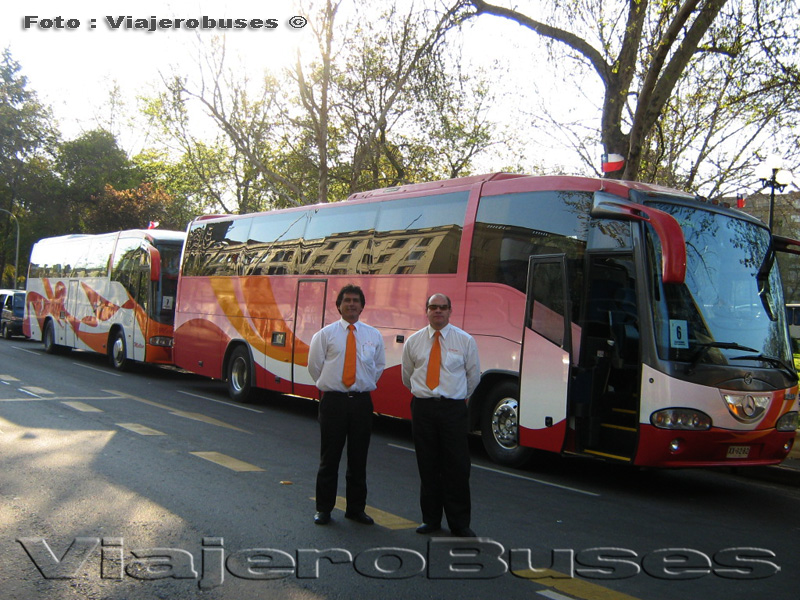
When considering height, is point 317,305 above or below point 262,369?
above

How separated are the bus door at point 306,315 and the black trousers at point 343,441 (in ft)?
22.3

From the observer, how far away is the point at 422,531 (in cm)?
618

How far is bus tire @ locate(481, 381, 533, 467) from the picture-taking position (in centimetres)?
962

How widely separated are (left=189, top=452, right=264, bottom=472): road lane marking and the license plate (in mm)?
4835

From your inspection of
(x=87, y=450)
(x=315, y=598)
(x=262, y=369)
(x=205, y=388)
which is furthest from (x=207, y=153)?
(x=315, y=598)

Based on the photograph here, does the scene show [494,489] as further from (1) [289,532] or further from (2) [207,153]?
(2) [207,153]

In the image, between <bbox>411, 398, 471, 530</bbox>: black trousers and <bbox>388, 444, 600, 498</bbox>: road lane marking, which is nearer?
<bbox>411, 398, 471, 530</bbox>: black trousers

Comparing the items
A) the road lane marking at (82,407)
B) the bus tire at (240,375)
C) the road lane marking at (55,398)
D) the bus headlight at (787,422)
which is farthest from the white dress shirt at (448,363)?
the bus tire at (240,375)

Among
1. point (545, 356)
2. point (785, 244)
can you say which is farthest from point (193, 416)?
point (785, 244)

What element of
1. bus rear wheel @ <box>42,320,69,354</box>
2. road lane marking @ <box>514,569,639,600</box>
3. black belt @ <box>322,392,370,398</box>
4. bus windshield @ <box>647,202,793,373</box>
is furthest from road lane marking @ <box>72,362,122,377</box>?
road lane marking @ <box>514,569,639,600</box>

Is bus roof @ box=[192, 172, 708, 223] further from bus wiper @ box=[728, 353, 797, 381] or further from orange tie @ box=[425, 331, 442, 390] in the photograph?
orange tie @ box=[425, 331, 442, 390]

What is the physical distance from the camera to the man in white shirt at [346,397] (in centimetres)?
634

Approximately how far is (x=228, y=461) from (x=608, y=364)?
168 inches

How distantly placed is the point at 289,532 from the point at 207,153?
3213 centimetres
